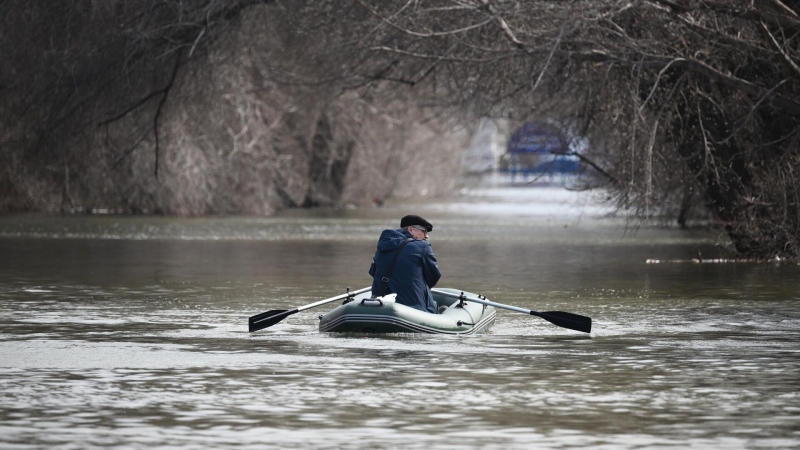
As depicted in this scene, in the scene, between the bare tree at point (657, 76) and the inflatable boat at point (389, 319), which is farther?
the bare tree at point (657, 76)

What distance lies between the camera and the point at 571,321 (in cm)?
1426

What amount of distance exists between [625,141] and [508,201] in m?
36.1

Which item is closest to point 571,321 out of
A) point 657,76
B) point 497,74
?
point 657,76

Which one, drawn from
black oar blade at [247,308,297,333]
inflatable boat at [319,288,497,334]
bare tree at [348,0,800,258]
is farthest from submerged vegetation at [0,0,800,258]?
black oar blade at [247,308,297,333]

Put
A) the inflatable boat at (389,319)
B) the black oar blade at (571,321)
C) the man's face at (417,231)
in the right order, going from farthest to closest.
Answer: the man's face at (417,231), the black oar blade at (571,321), the inflatable boat at (389,319)

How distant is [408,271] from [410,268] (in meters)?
0.04

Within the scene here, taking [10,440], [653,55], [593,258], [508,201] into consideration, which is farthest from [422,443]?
[508,201]

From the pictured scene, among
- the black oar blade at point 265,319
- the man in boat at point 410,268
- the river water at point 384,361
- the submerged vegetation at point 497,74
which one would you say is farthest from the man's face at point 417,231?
the submerged vegetation at point 497,74

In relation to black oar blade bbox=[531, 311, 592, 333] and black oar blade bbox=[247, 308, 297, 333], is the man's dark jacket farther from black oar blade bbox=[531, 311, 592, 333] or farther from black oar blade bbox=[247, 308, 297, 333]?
black oar blade bbox=[531, 311, 592, 333]

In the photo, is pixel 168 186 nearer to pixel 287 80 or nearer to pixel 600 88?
pixel 287 80

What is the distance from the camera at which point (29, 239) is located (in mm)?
30203

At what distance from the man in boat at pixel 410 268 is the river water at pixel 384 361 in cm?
63

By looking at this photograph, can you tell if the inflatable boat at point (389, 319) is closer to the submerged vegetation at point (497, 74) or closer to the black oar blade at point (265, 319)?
the black oar blade at point (265, 319)

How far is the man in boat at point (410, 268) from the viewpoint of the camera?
1441 cm
